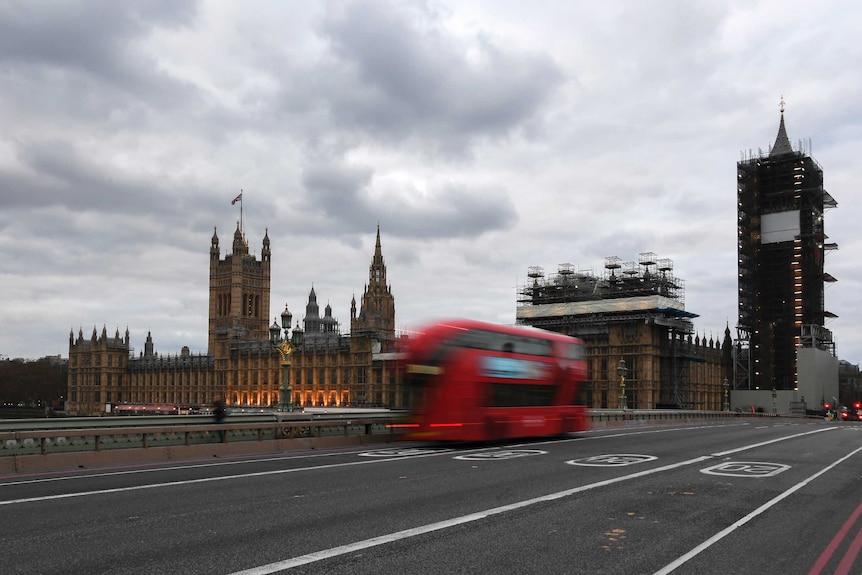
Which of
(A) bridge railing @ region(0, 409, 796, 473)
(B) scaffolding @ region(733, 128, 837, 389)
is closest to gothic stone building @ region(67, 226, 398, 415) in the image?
(B) scaffolding @ region(733, 128, 837, 389)

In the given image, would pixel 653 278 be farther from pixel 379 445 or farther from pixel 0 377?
pixel 0 377

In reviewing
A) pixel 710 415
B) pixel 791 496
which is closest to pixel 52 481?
pixel 791 496

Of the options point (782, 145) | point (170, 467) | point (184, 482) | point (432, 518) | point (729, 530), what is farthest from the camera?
point (782, 145)

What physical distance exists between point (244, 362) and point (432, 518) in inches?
5321

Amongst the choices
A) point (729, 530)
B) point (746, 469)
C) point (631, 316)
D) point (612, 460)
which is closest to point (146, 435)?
point (612, 460)

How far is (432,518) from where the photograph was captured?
11.2m

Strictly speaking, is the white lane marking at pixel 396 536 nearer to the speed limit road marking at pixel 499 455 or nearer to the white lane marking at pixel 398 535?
the white lane marking at pixel 398 535

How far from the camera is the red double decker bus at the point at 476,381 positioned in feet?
79.5

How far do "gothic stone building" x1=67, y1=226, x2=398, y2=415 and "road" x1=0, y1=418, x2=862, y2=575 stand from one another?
292ft

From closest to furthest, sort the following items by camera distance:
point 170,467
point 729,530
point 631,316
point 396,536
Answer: point 396,536, point 729,530, point 170,467, point 631,316

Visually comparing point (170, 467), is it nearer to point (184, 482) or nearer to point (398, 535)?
point (184, 482)

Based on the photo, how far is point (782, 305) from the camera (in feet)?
365

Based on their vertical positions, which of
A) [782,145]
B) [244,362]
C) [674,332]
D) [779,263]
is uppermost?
[782,145]

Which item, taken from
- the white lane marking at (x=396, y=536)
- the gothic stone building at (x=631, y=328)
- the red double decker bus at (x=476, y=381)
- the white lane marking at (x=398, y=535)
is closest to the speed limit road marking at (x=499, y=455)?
the red double decker bus at (x=476, y=381)
